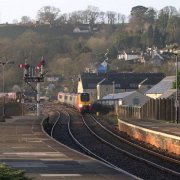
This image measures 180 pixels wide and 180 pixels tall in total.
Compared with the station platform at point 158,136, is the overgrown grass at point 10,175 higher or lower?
higher

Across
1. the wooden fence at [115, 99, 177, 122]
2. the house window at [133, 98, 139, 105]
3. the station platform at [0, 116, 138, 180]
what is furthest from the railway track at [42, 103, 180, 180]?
the house window at [133, 98, 139, 105]

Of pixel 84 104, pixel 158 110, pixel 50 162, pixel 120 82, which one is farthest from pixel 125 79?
pixel 50 162

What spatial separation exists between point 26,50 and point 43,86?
1151 cm

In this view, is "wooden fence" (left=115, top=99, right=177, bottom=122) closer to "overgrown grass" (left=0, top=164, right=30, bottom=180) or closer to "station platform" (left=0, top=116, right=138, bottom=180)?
"station platform" (left=0, top=116, right=138, bottom=180)

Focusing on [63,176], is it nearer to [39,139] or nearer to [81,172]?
[81,172]

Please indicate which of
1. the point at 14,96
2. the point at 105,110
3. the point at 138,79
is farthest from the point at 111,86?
the point at 105,110

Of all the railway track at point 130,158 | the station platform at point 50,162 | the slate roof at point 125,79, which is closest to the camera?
the station platform at point 50,162

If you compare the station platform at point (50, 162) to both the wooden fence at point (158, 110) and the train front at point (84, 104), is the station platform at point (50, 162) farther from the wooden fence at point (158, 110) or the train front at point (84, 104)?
the train front at point (84, 104)

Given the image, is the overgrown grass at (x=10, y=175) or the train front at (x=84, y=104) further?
the train front at (x=84, y=104)

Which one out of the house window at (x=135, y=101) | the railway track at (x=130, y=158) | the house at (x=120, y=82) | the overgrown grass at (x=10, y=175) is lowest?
the railway track at (x=130, y=158)

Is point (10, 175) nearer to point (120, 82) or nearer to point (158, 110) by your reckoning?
point (158, 110)

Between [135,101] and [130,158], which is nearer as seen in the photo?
[130,158]

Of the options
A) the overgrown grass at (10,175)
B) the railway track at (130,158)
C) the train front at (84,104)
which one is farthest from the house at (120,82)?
the overgrown grass at (10,175)

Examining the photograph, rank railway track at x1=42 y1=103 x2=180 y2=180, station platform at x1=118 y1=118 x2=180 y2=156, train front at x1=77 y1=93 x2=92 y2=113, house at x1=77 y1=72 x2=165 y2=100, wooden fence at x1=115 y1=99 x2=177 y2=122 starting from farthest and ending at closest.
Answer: house at x1=77 y1=72 x2=165 y2=100, train front at x1=77 y1=93 x2=92 y2=113, wooden fence at x1=115 y1=99 x2=177 y2=122, station platform at x1=118 y1=118 x2=180 y2=156, railway track at x1=42 y1=103 x2=180 y2=180
